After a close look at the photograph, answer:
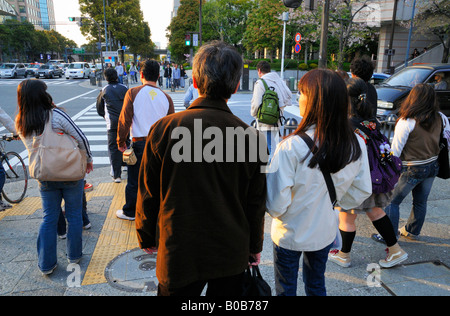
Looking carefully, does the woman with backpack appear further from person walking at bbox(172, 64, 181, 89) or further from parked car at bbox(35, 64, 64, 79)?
parked car at bbox(35, 64, 64, 79)

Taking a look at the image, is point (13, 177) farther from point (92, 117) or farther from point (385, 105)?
point (385, 105)

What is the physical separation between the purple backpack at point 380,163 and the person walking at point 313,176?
2.53ft

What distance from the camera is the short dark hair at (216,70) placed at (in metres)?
1.55

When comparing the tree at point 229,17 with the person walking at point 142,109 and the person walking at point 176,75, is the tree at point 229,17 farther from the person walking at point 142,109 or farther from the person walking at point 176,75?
the person walking at point 142,109

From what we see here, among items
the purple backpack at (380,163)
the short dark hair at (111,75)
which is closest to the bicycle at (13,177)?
the short dark hair at (111,75)

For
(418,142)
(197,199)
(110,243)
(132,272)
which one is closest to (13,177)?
(110,243)

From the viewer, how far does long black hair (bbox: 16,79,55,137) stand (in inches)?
107

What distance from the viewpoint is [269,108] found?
5.12 metres

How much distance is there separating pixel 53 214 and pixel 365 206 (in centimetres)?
284

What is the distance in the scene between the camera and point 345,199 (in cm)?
217

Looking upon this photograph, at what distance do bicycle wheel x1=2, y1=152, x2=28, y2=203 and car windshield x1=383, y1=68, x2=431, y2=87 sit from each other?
10.0m
